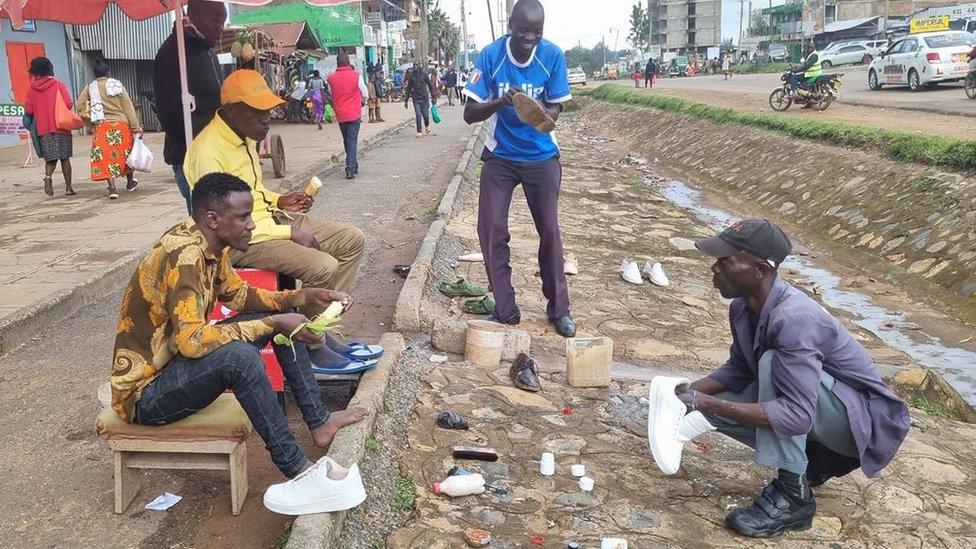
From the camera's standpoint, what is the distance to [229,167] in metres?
3.99

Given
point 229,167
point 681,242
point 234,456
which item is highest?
point 229,167

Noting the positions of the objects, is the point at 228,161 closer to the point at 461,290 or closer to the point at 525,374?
the point at 525,374

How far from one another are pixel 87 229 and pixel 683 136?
14.2 meters

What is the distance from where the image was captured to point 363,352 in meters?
4.06

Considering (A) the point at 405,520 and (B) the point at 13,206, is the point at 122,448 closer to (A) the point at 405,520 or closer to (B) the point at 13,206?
(A) the point at 405,520

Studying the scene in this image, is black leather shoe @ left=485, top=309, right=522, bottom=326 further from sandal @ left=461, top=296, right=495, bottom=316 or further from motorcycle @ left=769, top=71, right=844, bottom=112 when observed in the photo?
motorcycle @ left=769, top=71, right=844, bottom=112

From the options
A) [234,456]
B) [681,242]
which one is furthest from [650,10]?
[234,456]

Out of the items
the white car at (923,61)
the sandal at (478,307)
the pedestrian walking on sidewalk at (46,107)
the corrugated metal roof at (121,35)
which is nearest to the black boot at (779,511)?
the sandal at (478,307)

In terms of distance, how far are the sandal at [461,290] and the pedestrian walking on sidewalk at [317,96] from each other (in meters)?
15.6

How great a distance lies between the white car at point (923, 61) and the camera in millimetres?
19188

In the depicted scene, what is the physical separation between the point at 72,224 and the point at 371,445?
20.3 feet

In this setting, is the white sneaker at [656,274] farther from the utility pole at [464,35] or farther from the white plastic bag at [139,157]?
the utility pole at [464,35]

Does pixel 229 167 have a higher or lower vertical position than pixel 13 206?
higher

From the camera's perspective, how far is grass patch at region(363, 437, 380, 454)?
131 inches
